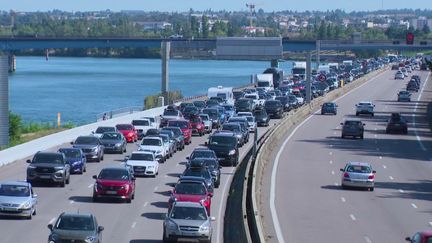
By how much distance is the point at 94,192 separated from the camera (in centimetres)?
3506

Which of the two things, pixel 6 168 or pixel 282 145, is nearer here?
pixel 6 168

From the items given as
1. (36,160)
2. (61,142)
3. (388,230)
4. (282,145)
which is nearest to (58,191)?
(36,160)

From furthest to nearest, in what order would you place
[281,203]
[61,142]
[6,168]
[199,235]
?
1. [61,142]
2. [6,168]
3. [281,203]
4. [199,235]

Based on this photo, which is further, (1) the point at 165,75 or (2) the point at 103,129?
(1) the point at 165,75

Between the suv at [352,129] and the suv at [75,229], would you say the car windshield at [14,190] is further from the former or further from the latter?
the suv at [352,129]

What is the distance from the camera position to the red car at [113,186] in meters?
34.8

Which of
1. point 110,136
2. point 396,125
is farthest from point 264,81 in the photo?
point 110,136

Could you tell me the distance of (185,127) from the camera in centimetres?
6047

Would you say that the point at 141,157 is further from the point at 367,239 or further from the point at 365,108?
the point at 365,108

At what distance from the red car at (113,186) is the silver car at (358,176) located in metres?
9.96

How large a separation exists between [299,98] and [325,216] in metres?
65.0

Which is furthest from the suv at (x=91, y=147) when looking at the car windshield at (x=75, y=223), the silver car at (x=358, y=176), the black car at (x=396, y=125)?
the black car at (x=396, y=125)

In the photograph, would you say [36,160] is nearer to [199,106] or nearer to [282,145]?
[282,145]

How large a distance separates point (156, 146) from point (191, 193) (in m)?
17.6
